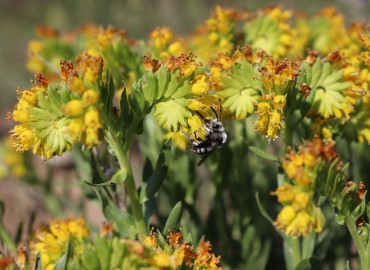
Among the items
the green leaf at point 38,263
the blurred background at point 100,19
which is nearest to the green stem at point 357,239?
the green leaf at point 38,263

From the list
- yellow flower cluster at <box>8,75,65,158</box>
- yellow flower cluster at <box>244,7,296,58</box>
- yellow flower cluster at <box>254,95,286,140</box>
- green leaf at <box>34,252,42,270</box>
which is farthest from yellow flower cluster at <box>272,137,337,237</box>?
yellow flower cluster at <box>244,7,296,58</box>

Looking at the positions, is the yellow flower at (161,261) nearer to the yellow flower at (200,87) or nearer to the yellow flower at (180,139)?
the yellow flower at (200,87)

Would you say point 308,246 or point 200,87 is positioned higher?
point 200,87

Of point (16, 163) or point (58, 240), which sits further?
point (16, 163)

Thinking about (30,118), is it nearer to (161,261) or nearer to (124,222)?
(124,222)

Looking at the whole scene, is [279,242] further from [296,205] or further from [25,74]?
[25,74]

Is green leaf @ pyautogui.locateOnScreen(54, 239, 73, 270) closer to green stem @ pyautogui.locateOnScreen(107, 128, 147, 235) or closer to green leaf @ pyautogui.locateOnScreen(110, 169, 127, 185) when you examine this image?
green leaf @ pyautogui.locateOnScreen(110, 169, 127, 185)

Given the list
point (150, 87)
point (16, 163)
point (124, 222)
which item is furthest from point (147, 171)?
point (16, 163)

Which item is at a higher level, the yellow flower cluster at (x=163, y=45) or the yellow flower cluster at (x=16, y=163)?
the yellow flower cluster at (x=163, y=45)
